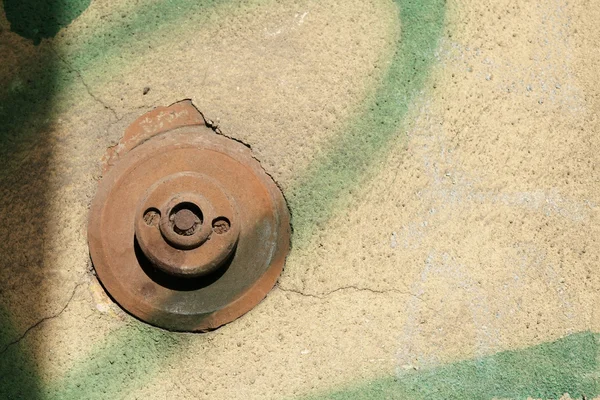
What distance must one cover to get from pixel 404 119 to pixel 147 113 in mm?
660

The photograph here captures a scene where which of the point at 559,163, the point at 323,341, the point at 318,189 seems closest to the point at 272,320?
the point at 323,341

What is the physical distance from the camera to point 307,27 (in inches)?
63.3

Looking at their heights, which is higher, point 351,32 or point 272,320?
point 351,32

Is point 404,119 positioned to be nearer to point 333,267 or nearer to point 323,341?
point 333,267

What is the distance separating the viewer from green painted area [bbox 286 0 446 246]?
1580 millimetres

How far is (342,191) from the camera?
5.19 ft

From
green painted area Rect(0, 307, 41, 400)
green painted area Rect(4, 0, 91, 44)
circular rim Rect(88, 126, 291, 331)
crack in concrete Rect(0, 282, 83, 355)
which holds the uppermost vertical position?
green painted area Rect(4, 0, 91, 44)

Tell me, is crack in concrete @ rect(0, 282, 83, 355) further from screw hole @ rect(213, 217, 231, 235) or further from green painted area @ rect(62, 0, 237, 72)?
green painted area @ rect(62, 0, 237, 72)

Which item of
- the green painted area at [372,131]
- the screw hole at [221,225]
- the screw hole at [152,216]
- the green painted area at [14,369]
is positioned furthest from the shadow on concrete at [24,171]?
the green painted area at [372,131]

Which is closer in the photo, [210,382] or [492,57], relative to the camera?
[210,382]

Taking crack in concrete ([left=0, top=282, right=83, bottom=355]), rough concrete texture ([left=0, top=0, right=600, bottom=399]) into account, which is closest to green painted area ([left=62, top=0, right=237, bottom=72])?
rough concrete texture ([left=0, top=0, right=600, bottom=399])

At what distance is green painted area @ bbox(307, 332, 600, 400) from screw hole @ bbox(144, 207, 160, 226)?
1.89ft

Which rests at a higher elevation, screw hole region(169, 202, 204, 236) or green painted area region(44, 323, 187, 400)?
screw hole region(169, 202, 204, 236)

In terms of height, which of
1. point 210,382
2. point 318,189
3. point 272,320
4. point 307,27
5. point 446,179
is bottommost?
point 210,382
